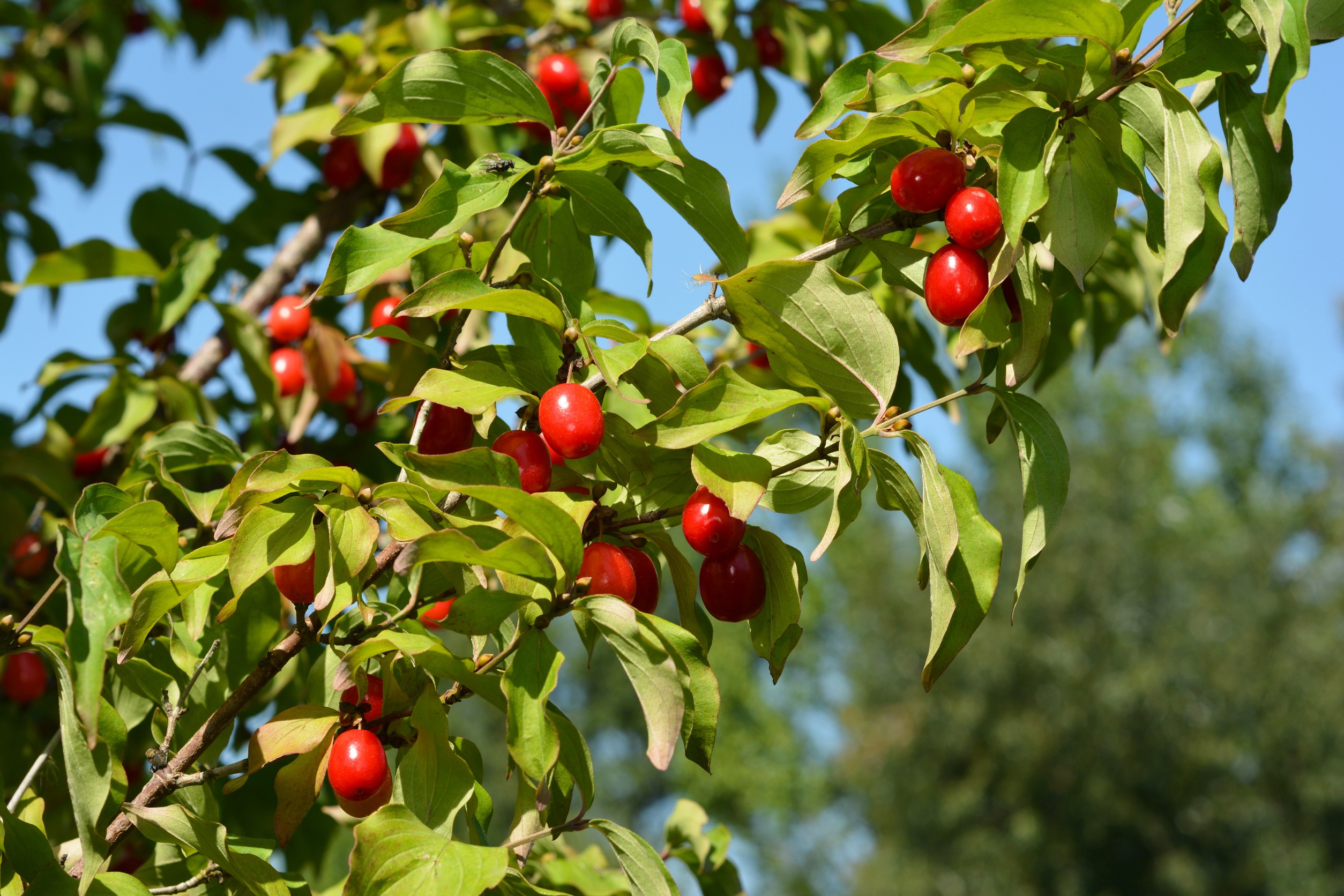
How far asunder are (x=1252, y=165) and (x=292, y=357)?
1.50m

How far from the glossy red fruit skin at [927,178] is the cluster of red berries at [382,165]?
1253 mm

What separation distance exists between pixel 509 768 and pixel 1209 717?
19264mm

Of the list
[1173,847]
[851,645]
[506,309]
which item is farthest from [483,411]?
[851,645]

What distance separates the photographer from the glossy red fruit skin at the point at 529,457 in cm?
103

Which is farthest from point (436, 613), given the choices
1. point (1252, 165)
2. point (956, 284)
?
point (1252, 165)

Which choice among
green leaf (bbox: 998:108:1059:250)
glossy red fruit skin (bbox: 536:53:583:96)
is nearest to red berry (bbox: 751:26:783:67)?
glossy red fruit skin (bbox: 536:53:583:96)

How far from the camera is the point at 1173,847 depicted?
58.7 feet

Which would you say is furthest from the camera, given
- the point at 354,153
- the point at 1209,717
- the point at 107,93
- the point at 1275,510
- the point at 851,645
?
the point at 851,645

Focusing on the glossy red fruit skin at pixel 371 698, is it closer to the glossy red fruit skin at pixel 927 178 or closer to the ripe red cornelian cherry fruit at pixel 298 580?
the ripe red cornelian cherry fruit at pixel 298 580

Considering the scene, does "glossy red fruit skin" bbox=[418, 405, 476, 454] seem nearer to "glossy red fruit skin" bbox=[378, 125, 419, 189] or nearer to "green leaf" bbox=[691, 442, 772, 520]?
"green leaf" bbox=[691, 442, 772, 520]

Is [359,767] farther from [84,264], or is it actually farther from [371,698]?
[84,264]

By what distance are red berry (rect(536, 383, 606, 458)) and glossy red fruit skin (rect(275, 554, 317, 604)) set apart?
0.25m

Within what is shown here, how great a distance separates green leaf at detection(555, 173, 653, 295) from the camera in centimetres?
112

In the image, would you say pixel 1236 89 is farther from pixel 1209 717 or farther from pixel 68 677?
pixel 1209 717
